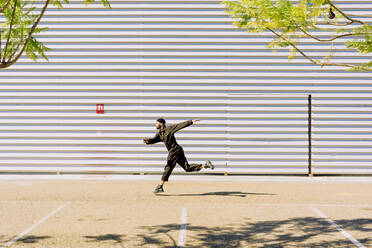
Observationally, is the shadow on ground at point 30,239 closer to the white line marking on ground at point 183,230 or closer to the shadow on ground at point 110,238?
the shadow on ground at point 110,238

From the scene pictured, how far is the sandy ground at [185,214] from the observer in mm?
7285

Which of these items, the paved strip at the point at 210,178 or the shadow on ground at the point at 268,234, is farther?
the paved strip at the point at 210,178

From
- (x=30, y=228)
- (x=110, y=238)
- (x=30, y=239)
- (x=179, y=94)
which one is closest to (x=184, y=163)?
(x=179, y=94)

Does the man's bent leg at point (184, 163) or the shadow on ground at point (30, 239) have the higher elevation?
the man's bent leg at point (184, 163)

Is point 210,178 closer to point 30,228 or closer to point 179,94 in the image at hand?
point 179,94

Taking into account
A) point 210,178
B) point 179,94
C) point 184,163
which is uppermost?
point 179,94

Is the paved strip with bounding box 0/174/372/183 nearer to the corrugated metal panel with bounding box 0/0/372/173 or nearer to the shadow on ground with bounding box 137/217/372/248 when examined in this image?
the corrugated metal panel with bounding box 0/0/372/173

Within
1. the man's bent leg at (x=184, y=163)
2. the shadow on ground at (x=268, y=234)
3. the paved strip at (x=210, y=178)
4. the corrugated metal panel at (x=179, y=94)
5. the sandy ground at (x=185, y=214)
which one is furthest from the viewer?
the corrugated metal panel at (x=179, y=94)

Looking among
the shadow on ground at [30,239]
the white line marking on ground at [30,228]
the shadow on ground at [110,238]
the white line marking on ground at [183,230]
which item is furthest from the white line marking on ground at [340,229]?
the white line marking on ground at [30,228]

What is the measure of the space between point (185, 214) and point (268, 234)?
6.76 ft

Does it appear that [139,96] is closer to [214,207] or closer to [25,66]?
[25,66]

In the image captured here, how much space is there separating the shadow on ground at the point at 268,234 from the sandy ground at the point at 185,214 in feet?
0.05

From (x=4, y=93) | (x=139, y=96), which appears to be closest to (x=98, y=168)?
(x=139, y=96)

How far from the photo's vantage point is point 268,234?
764 centimetres
